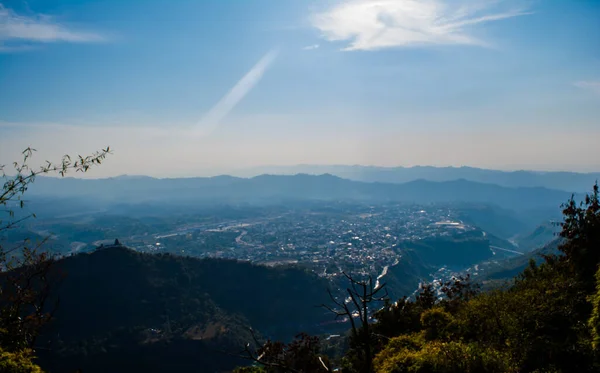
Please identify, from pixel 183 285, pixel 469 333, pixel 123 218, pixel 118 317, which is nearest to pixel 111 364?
pixel 118 317

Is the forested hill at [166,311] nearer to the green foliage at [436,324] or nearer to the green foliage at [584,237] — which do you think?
the green foliage at [584,237]

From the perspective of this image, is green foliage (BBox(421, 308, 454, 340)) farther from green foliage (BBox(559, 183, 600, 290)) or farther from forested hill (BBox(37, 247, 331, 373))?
forested hill (BBox(37, 247, 331, 373))

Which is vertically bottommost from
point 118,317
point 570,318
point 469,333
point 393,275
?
point 393,275

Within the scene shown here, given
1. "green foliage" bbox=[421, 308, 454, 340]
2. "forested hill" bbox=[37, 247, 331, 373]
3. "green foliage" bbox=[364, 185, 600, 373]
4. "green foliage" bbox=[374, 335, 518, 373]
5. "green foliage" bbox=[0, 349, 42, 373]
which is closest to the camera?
"green foliage" bbox=[0, 349, 42, 373]

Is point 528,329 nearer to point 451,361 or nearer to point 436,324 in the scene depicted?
point 436,324

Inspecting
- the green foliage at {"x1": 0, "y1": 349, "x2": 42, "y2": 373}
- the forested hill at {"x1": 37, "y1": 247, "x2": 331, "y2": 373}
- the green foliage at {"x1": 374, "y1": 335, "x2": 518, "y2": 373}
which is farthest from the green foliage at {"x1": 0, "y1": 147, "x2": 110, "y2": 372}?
the forested hill at {"x1": 37, "y1": 247, "x2": 331, "y2": 373}

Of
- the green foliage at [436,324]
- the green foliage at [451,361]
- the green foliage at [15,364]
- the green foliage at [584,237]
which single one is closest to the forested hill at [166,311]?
the green foliage at [584,237]

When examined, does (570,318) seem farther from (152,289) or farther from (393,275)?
(393,275)

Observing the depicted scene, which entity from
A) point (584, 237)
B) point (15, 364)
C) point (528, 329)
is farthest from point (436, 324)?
point (15, 364)

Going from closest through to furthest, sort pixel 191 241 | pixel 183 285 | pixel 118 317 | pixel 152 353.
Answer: pixel 152 353, pixel 118 317, pixel 183 285, pixel 191 241
